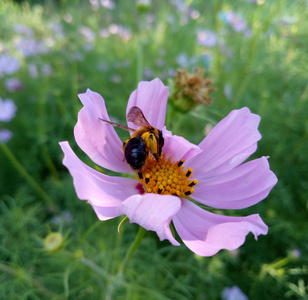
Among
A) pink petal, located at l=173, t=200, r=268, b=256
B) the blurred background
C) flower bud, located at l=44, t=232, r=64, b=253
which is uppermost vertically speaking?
pink petal, located at l=173, t=200, r=268, b=256

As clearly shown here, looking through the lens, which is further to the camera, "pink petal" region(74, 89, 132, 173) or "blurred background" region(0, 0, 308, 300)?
"blurred background" region(0, 0, 308, 300)

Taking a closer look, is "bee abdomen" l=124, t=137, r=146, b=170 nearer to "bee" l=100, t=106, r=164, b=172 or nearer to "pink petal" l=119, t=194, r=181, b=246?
"bee" l=100, t=106, r=164, b=172

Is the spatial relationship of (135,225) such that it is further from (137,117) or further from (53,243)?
(137,117)

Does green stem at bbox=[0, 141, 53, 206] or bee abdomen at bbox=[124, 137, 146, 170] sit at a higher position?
bee abdomen at bbox=[124, 137, 146, 170]

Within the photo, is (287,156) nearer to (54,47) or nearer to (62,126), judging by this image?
(62,126)

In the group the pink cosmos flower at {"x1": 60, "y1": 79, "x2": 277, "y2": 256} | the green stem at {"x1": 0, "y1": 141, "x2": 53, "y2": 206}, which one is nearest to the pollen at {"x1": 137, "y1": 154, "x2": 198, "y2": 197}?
the pink cosmos flower at {"x1": 60, "y1": 79, "x2": 277, "y2": 256}

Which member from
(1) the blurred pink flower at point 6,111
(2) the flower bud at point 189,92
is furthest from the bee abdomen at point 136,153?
(1) the blurred pink flower at point 6,111
